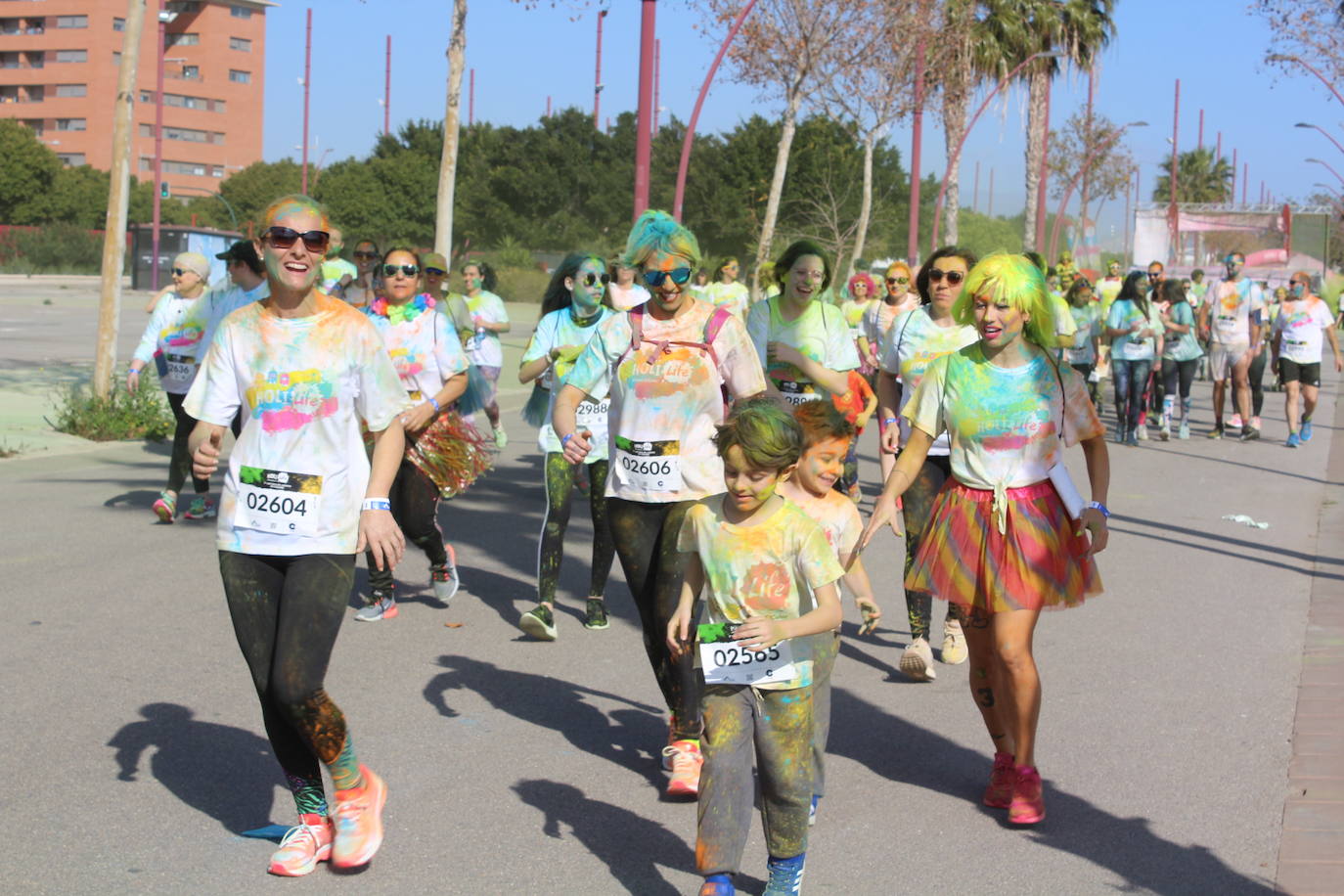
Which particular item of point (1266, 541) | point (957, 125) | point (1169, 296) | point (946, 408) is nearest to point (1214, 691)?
point (946, 408)

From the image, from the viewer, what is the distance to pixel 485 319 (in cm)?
1259

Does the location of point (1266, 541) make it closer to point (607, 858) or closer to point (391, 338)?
point (391, 338)

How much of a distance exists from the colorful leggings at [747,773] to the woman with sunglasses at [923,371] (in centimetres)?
295

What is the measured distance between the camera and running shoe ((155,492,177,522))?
9883 millimetres

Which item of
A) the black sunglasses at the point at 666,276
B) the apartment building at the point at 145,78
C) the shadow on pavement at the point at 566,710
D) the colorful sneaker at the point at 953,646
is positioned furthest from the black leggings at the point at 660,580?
the apartment building at the point at 145,78

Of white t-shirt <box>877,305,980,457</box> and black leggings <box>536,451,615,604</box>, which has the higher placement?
white t-shirt <box>877,305,980,457</box>

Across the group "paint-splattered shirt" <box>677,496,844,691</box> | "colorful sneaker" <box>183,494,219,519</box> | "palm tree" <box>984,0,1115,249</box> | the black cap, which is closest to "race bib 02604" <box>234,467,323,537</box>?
"paint-splattered shirt" <box>677,496,844,691</box>

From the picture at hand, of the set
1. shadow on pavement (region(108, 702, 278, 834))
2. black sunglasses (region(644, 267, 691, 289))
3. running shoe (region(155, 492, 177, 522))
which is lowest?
shadow on pavement (region(108, 702, 278, 834))

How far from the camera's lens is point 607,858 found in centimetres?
443

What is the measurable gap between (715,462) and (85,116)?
315 ft

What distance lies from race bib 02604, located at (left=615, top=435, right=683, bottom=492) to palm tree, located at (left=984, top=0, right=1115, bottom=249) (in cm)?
3713

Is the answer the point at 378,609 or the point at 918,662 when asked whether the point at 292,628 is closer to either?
the point at 918,662

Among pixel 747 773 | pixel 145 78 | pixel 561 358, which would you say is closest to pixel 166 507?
pixel 561 358

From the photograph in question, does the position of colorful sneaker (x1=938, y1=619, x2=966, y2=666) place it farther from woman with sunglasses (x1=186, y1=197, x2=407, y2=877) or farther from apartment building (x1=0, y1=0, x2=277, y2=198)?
apartment building (x1=0, y1=0, x2=277, y2=198)
